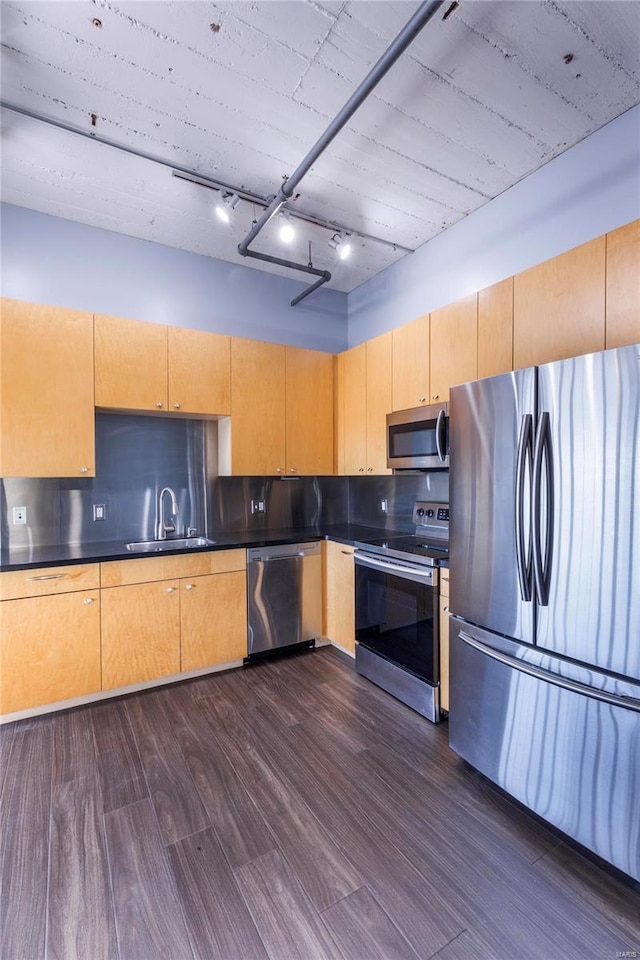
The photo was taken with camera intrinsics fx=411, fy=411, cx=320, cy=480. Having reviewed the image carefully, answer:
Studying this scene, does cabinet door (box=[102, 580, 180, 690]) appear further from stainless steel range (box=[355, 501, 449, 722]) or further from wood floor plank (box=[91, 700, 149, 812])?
stainless steel range (box=[355, 501, 449, 722])

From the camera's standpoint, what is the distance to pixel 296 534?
10.8 feet

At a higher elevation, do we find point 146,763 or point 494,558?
point 494,558

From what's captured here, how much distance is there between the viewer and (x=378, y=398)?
3.24 meters

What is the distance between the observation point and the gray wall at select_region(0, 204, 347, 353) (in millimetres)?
2764

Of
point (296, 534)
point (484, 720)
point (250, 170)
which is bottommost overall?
point (484, 720)

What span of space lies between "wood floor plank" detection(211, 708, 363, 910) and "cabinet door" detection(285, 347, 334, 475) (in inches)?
81.7

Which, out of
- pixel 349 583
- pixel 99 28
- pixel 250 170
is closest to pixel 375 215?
pixel 250 170

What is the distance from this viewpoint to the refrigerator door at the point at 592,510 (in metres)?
1.37

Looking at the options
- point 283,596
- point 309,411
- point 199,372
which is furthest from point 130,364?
point 283,596

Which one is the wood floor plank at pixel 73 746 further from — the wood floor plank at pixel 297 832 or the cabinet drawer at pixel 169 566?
the cabinet drawer at pixel 169 566

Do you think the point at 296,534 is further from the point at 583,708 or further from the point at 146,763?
the point at 583,708

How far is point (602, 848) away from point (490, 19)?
314cm

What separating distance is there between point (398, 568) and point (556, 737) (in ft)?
3.73

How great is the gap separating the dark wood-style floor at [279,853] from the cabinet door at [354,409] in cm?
193
